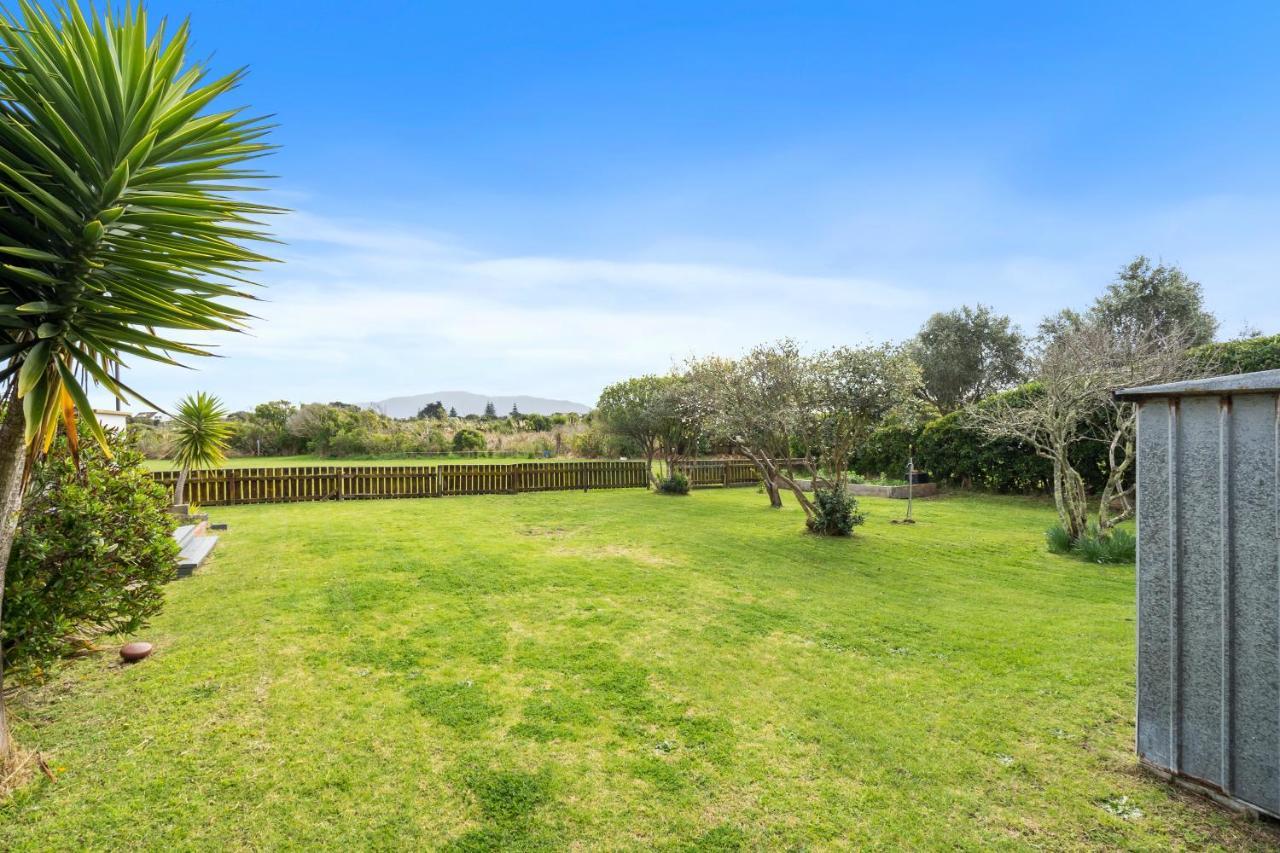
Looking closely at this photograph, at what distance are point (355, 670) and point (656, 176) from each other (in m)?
11.7

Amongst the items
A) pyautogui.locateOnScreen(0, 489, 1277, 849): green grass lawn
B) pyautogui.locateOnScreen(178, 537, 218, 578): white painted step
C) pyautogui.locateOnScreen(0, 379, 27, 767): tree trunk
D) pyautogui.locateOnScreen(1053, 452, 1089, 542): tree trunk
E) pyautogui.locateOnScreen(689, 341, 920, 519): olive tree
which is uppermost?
pyautogui.locateOnScreen(689, 341, 920, 519): olive tree

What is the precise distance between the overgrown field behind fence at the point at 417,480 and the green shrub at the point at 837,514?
30.1 ft

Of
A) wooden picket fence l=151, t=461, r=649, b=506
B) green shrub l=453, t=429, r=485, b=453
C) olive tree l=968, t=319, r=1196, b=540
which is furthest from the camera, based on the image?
green shrub l=453, t=429, r=485, b=453

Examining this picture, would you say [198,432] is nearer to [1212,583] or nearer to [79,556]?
[79,556]

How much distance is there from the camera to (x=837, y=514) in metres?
9.42

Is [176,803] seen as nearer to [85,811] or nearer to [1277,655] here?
[85,811]

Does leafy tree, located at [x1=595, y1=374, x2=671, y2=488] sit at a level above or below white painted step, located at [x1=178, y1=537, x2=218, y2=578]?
above

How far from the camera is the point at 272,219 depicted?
321 centimetres

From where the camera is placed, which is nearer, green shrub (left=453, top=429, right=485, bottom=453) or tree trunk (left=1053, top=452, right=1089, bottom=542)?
tree trunk (left=1053, top=452, right=1089, bottom=542)

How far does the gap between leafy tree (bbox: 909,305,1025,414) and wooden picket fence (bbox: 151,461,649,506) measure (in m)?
17.8

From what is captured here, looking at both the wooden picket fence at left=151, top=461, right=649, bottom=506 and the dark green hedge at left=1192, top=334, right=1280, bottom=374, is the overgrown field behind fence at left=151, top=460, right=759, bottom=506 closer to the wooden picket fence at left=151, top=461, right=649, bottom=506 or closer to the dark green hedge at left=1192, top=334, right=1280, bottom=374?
the wooden picket fence at left=151, top=461, right=649, bottom=506

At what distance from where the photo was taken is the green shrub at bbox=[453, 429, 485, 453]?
1209 inches

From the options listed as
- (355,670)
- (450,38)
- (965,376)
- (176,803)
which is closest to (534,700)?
(355,670)

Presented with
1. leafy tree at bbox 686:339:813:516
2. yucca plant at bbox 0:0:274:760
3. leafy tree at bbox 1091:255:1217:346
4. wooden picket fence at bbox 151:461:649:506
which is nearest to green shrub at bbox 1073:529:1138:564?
leafy tree at bbox 686:339:813:516
